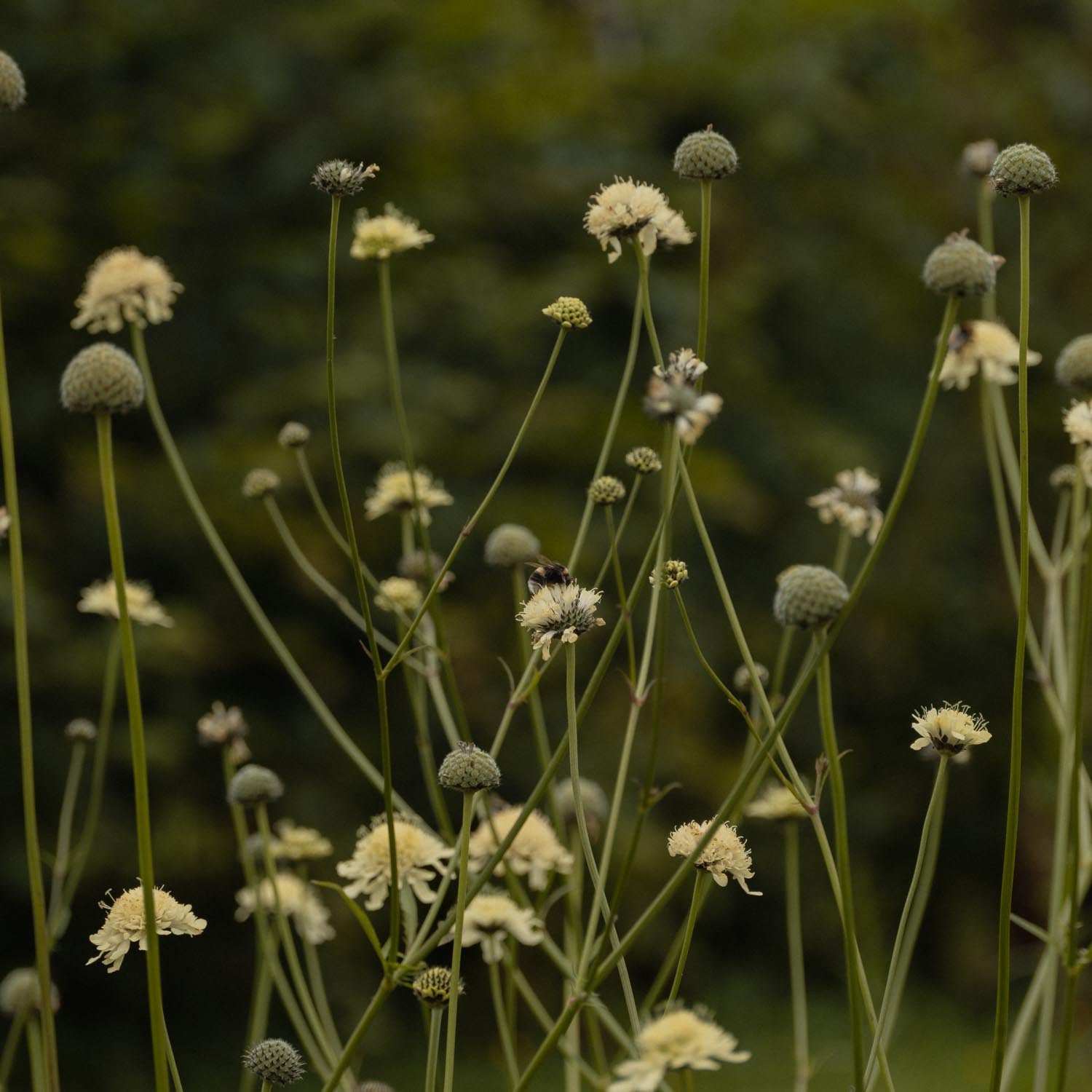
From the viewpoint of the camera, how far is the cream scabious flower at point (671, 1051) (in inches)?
31.9

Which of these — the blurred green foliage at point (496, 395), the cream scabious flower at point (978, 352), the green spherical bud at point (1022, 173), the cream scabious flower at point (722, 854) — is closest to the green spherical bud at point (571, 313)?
the green spherical bud at point (1022, 173)

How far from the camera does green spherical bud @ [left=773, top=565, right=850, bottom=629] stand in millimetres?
946

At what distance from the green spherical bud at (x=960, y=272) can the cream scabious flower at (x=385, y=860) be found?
0.65 metres

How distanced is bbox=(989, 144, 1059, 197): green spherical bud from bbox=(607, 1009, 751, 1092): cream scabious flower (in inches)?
27.7

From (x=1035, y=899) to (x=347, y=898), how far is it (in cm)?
771

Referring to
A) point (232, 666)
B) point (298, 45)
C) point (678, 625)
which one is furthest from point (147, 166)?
point (678, 625)

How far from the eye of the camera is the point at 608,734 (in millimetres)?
5855

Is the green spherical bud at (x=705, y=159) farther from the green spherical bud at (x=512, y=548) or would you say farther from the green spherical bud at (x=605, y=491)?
the green spherical bud at (x=512, y=548)

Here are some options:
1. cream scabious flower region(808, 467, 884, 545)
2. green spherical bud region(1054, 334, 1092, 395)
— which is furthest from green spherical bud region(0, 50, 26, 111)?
green spherical bud region(1054, 334, 1092, 395)

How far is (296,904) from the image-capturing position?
1.60 meters

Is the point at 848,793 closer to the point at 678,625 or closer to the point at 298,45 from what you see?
the point at 678,625

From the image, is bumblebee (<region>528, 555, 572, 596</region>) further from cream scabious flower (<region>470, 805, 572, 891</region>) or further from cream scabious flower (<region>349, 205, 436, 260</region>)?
cream scabious flower (<region>349, 205, 436, 260</region>)

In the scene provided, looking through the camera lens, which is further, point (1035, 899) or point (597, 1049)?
point (1035, 899)

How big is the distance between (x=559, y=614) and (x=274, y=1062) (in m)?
0.41
